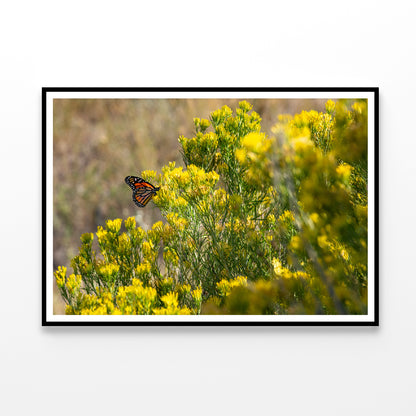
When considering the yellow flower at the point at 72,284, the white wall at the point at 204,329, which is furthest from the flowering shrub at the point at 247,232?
the white wall at the point at 204,329

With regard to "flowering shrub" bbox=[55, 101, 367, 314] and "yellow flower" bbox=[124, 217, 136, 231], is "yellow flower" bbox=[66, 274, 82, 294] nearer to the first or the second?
"flowering shrub" bbox=[55, 101, 367, 314]

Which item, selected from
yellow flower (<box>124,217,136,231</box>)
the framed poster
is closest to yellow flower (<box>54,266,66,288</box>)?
the framed poster

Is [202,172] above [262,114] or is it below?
below

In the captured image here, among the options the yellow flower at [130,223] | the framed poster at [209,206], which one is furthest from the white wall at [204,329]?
the yellow flower at [130,223]

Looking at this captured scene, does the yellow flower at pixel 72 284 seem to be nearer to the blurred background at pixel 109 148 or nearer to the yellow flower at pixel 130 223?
the blurred background at pixel 109 148

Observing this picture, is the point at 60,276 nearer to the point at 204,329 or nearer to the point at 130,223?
the point at 130,223

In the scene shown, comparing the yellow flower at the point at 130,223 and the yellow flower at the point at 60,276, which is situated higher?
the yellow flower at the point at 130,223
